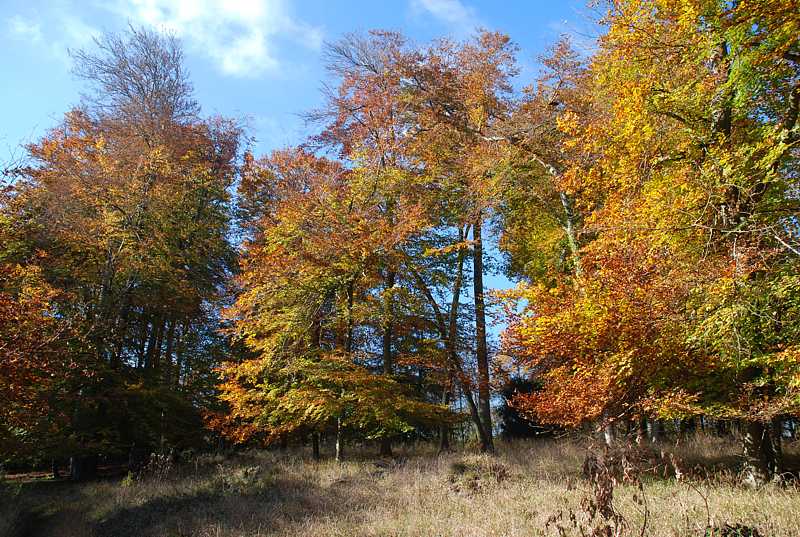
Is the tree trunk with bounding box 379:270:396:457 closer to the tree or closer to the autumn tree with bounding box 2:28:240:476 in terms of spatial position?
the tree

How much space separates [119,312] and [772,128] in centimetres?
1843

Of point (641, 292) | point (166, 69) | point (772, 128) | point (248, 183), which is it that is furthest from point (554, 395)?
point (166, 69)

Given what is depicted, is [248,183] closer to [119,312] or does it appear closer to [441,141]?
[119,312]

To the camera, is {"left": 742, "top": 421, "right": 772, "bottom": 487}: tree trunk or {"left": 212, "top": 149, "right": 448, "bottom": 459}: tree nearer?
{"left": 742, "top": 421, "right": 772, "bottom": 487}: tree trunk

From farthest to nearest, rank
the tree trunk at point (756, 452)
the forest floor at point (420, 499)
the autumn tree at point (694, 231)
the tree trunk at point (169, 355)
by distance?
the tree trunk at point (169, 355) < the tree trunk at point (756, 452) < the autumn tree at point (694, 231) < the forest floor at point (420, 499)

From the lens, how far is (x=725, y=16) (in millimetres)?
8664

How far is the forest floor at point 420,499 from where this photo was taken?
6012mm

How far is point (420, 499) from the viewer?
9.58 metres

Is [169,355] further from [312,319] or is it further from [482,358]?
[482,358]

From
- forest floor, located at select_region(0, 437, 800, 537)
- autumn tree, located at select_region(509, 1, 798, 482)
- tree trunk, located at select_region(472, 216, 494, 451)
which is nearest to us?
forest floor, located at select_region(0, 437, 800, 537)

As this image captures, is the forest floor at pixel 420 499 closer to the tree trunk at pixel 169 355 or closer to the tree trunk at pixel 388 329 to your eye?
the tree trunk at pixel 388 329

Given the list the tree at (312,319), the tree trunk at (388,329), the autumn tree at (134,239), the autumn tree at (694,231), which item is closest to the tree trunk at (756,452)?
the autumn tree at (694,231)

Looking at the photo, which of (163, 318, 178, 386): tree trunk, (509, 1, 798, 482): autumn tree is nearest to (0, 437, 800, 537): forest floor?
(509, 1, 798, 482): autumn tree

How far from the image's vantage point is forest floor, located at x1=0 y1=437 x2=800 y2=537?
6.01 meters
